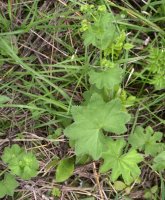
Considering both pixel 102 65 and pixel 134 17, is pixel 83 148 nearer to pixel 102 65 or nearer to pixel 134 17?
pixel 102 65

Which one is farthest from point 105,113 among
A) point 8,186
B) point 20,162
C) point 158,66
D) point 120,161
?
point 8,186

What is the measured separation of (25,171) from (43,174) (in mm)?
136

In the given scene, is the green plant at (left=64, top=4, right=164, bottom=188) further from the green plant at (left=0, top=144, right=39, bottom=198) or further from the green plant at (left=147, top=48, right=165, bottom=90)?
the green plant at (left=0, top=144, right=39, bottom=198)

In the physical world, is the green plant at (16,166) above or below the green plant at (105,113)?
below

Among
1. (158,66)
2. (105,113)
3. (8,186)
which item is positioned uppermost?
(158,66)

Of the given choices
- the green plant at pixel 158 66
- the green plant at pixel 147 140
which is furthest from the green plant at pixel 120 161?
the green plant at pixel 158 66

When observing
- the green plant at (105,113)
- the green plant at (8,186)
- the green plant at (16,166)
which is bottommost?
the green plant at (8,186)

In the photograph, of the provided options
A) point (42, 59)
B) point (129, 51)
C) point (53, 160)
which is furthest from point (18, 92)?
point (129, 51)

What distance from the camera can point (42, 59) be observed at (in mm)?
2480

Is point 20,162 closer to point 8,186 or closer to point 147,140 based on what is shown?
Result: point 8,186

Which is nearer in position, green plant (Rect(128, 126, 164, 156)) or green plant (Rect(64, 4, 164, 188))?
green plant (Rect(64, 4, 164, 188))

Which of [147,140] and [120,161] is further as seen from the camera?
[147,140]

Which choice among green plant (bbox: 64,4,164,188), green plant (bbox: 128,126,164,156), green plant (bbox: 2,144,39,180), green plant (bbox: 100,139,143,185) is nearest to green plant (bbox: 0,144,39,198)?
green plant (bbox: 2,144,39,180)

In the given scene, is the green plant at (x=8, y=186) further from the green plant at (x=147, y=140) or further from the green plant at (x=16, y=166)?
the green plant at (x=147, y=140)
